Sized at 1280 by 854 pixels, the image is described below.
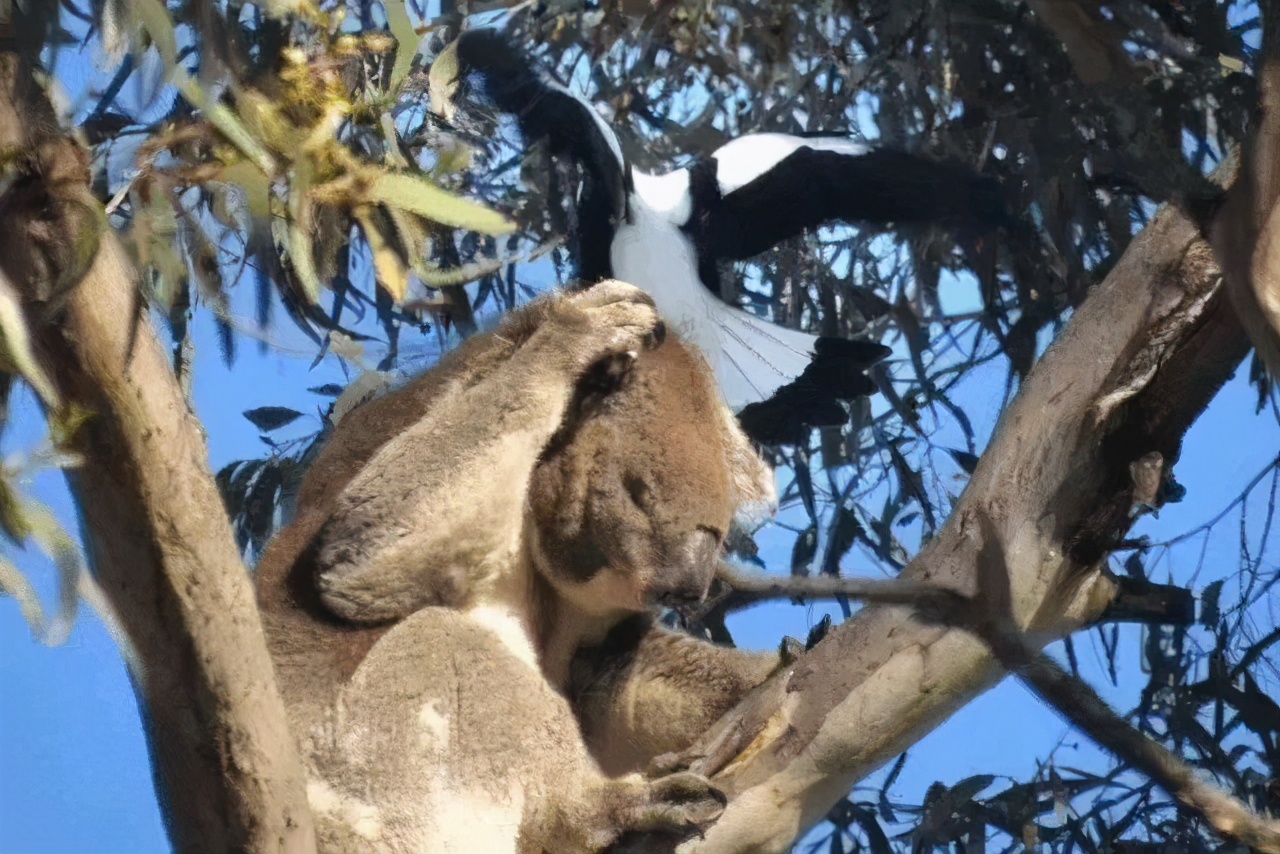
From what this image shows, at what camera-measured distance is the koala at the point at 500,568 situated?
1.09m

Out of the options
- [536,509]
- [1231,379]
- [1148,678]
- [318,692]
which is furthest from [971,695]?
[318,692]

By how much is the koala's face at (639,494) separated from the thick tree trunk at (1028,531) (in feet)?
0.68

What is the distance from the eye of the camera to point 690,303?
1.43 m

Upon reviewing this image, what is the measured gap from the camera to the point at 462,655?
1153 mm

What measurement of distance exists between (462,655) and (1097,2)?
83cm

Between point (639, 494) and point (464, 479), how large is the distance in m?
0.19

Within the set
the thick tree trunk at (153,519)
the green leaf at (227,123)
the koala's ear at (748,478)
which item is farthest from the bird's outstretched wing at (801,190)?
the thick tree trunk at (153,519)

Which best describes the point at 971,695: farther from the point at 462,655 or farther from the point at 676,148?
the point at 676,148

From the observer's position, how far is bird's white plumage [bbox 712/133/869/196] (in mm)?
1370

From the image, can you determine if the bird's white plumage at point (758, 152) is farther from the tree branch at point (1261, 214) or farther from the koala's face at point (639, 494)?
the tree branch at point (1261, 214)

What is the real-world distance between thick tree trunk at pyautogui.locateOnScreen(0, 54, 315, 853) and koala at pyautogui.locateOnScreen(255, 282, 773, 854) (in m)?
0.35

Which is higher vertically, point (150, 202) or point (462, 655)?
point (150, 202)

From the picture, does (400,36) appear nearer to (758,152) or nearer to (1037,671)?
(758,152)

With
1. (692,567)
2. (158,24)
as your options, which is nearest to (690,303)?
(692,567)
